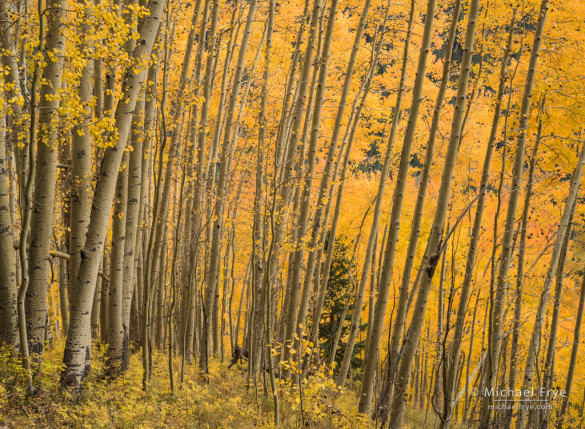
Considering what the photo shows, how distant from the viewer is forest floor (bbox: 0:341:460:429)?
396 cm

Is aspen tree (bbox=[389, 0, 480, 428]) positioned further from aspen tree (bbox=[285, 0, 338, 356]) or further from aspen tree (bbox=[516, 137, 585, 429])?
aspen tree (bbox=[516, 137, 585, 429])

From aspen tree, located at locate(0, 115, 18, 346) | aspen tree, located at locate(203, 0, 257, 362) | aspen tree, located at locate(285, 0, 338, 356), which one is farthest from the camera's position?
aspen tree, located at locate(203, 0, 257, 362)

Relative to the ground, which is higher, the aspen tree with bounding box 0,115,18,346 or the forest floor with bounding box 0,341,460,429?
the aspen tree with bounding box 0,115,18,346

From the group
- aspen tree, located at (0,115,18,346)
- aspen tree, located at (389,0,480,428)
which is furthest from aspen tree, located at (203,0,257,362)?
aspen tree, located at (389,0,480,428)

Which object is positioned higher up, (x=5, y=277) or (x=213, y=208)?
(x=213, y=208)

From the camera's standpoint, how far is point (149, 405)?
493 centimetres

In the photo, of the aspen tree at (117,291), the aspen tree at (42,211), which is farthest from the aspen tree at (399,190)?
the aspen tree at (42,211)

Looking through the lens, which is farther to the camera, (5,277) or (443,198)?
(5,277)

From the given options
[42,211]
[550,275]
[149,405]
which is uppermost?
[42,211]

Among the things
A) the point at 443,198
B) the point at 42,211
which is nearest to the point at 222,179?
the point at 42,211

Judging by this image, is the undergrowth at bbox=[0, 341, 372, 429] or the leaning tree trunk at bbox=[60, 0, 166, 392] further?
the leaning tree trunk at bbox=[60, 0, 166, 392]

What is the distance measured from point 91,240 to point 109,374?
2.01 meters

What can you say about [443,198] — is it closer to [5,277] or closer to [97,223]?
[97,223]

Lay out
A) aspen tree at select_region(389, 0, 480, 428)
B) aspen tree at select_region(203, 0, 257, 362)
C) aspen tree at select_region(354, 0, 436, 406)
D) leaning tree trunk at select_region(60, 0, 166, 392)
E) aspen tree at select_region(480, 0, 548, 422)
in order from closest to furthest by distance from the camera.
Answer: aspen tree at select_region(389, 0, 480, 428) < leaning tree trunk at select_region(60, 0, 166, 392) < aspen tree at select_region(354, 0, 436, 406) < aspen tree at select_region(480, 0, 548, 422) < aspen tree at select_region(203, 0, 257, 362)
